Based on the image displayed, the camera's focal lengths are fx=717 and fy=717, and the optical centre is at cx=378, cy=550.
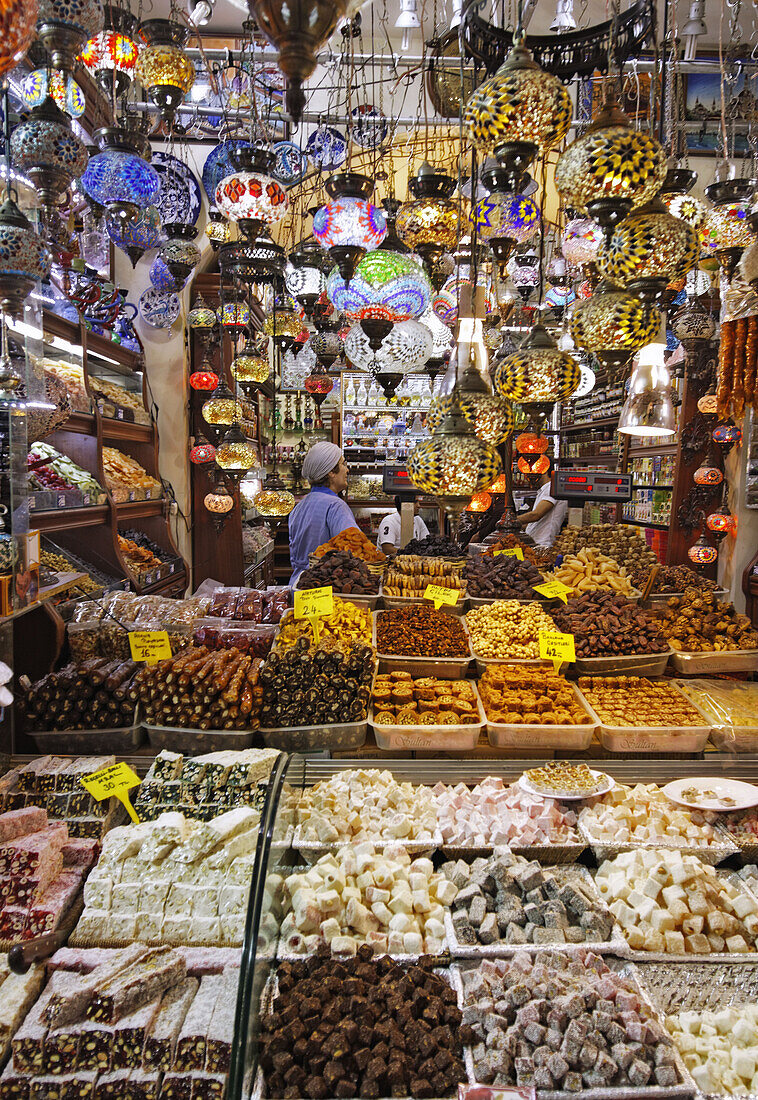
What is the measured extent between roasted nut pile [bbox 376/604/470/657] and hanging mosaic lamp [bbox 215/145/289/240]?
176 centimetres

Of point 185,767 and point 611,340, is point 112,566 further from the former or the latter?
point 611,340

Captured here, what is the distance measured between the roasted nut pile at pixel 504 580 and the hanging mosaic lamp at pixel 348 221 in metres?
2.14

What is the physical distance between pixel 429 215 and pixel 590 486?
6.15 meters

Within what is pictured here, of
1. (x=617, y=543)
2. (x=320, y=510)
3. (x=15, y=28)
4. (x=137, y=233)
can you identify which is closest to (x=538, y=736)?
(x=15, y=28)

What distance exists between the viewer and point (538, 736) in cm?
255

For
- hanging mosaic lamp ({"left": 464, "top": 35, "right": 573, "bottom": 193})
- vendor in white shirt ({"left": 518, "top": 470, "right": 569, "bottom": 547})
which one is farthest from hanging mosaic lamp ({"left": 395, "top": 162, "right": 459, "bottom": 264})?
vendor in white shirt ({"left": 518, "top": 470, "right": 569, "bottom": 547})

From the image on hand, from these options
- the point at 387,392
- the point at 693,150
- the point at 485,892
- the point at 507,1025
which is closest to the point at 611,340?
the point at 387,392

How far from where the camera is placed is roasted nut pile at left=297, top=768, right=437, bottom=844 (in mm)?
2125

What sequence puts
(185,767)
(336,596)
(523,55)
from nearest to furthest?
(523,55), (185,767), (336,596)

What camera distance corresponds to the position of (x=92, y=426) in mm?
4590

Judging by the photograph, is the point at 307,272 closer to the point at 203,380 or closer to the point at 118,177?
the point at 118,177

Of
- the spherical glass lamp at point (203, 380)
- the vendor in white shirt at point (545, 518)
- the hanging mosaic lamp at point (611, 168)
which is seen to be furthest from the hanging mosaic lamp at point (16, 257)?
the vendor in white shirt at point (545, 518)

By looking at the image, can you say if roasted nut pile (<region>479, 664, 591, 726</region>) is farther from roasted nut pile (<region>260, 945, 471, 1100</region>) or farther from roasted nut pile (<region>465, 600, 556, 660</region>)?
roasted nut pile (<region>260, 945, 471, 1100</region>)

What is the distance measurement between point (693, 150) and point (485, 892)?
6168mm
